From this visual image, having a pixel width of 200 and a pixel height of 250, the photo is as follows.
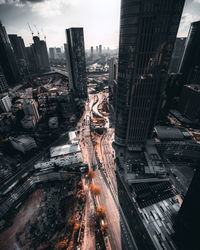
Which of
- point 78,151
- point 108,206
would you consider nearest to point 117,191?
point 108,206

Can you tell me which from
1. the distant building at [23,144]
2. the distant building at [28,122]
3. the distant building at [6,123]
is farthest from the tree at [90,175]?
the distant building at [6,123]

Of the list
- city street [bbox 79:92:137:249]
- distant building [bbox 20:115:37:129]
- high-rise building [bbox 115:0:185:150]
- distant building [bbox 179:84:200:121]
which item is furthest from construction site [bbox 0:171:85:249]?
distant building [bbox 179:84:200:121]

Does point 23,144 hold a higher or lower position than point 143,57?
lower

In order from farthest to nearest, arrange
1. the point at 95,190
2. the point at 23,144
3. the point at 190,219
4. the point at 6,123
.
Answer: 1. the point at 6,123
2. the point at 23,144
3. the point at 95,190
4. the point at 190,219

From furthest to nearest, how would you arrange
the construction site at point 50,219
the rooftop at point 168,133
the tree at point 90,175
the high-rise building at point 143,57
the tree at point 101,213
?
the rooftop at point 168,133 < the tree at point 90,175 < the tree at point 101,213 < the high-rise building at point 143,57 < the construction site at point 50,219

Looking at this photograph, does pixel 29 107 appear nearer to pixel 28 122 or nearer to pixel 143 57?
pixel 28 122

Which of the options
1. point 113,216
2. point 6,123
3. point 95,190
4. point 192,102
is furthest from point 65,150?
Answer: point 192,102

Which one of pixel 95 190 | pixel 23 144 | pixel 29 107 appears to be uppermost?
pixel 29 107

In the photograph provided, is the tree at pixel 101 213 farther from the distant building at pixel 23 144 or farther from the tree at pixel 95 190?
the distant building at pixel 23 144
